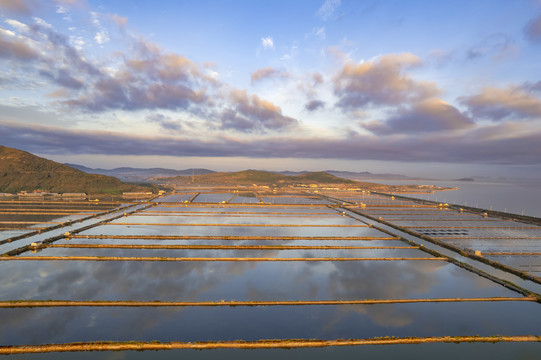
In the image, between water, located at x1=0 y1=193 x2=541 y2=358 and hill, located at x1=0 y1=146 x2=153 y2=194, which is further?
hill, located at x1=0 y1=146 x2=153 y2=194

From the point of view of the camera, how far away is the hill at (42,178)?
260 feet

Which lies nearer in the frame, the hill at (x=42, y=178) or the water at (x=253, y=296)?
the water at (x=253, y=296)

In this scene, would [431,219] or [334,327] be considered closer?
[334,327]

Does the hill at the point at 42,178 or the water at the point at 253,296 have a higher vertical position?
the hill at the point at 42,178

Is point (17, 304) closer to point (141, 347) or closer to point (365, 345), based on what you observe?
point (141, 347)

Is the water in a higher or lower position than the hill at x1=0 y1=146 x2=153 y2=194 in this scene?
lower

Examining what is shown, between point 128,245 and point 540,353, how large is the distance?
101ft

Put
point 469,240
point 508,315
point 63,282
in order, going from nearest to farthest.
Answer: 1. point 508,315
2. point 63,282
3. point 469,240

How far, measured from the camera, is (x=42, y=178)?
83.9m

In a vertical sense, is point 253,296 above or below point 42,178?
below

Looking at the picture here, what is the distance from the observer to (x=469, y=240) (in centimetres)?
3197

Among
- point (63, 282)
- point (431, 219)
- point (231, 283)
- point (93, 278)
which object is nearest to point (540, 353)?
point (231, 283)

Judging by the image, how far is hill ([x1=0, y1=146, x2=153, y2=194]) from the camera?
79.3 meters

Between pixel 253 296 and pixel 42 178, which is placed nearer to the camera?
pixel 253 296
